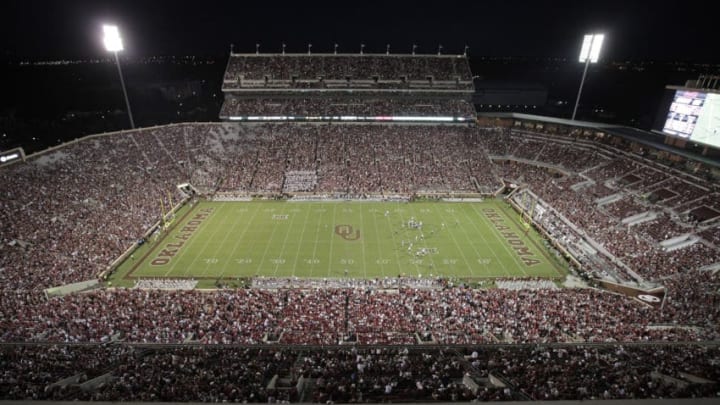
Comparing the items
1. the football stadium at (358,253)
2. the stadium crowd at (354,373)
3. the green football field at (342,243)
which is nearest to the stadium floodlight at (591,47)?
the football stadium at (358,253)

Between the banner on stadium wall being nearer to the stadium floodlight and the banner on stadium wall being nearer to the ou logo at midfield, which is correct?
the ou logo at midfield

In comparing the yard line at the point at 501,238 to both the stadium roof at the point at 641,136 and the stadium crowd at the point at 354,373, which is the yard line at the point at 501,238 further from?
the stadium roof at the point at 641,136

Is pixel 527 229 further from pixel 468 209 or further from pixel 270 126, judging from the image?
pixel 270 126

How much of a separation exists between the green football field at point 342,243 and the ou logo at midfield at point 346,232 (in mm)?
77

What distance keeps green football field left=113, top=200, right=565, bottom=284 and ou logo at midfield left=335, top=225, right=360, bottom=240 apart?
3.0 inches

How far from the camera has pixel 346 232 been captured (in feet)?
97.6

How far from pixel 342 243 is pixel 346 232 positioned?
196 cm

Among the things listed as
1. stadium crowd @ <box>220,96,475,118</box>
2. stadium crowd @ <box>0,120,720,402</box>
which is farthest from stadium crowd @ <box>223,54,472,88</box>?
stadium crowd @ <box>0,120,720,402</box>

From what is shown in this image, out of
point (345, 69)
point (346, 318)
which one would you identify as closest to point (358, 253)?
point (346, 318)

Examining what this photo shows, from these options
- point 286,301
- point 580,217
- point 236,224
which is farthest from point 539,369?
point 236,224

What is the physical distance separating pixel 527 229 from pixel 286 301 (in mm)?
21356

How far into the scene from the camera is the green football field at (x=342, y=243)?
80.3 feet

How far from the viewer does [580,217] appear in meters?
30.6

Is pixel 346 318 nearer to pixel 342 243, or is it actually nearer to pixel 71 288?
pixel 342 243
